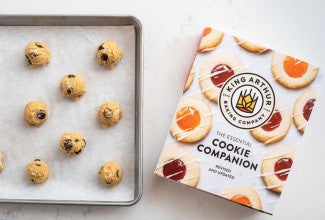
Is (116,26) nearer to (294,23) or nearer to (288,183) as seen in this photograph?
(294,23)

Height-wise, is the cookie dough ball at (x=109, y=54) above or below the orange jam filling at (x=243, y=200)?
above

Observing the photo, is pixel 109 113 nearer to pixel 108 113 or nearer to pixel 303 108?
pixel 108 113

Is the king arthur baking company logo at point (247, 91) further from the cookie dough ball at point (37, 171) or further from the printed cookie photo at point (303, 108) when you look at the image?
the cookie dough ball at point (37, 171)

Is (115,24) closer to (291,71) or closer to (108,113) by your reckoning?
(108,113)

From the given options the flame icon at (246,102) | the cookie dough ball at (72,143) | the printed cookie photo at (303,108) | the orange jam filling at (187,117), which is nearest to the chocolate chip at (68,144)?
the cookie dough ball at (72,143)

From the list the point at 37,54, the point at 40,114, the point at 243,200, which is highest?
the point at 37,54

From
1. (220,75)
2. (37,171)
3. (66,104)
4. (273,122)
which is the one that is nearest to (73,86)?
(66,104)

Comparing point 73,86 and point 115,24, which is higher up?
point 115,24
